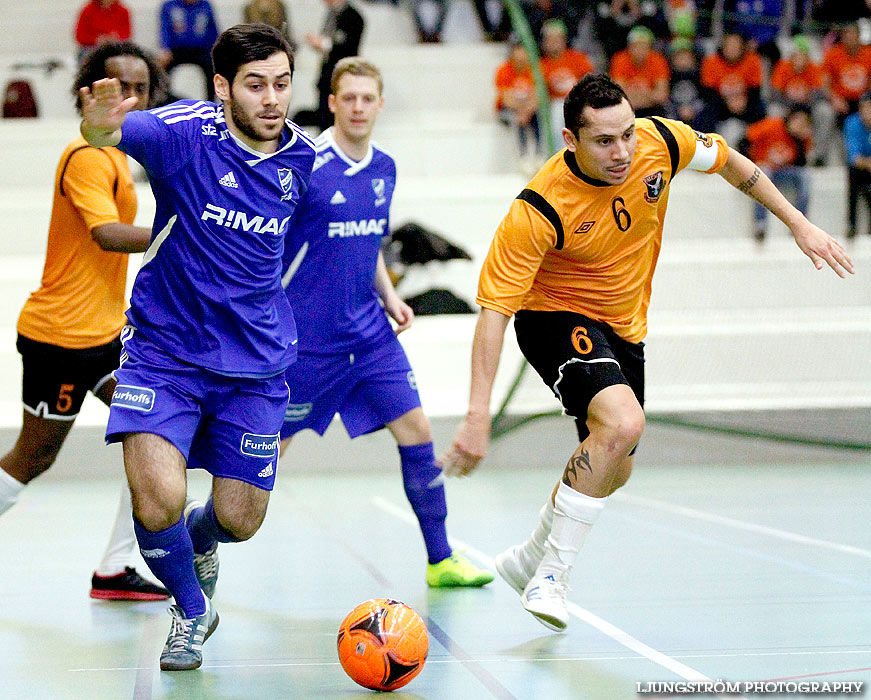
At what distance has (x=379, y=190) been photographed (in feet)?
17.4

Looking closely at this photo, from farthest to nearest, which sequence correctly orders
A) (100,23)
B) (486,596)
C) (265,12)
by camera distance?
(100,23), (265,12), (486,596)

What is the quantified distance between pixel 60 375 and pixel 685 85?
7.90 m

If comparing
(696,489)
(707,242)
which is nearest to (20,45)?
(707,242)

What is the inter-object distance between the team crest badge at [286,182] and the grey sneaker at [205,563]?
1210 millimetres

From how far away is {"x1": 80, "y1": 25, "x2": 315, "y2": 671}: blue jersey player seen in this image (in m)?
3.69

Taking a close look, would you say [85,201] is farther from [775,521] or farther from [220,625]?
[775,521]

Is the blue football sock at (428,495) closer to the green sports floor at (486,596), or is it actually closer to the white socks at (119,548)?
the green sports floor at (486,596)

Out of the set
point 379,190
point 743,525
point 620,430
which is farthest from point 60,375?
point 743,525

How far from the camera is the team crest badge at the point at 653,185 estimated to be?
4.45 meters

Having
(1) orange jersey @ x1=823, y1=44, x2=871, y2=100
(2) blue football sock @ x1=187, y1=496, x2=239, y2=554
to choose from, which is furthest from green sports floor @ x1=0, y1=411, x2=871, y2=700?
(1) orange jersey @ x1=823, y1=44, x2=871, y2=100

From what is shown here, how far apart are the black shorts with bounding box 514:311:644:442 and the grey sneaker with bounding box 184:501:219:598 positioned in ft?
4.53

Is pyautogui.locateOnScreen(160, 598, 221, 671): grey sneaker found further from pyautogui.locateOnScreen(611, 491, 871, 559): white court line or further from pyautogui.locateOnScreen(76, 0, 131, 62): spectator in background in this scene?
pyautogui.locateOnScreen(76, 0, 131, 62): spectator in background

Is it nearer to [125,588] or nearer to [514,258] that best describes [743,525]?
[514,258]

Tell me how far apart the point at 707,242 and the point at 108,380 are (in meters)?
6.79
